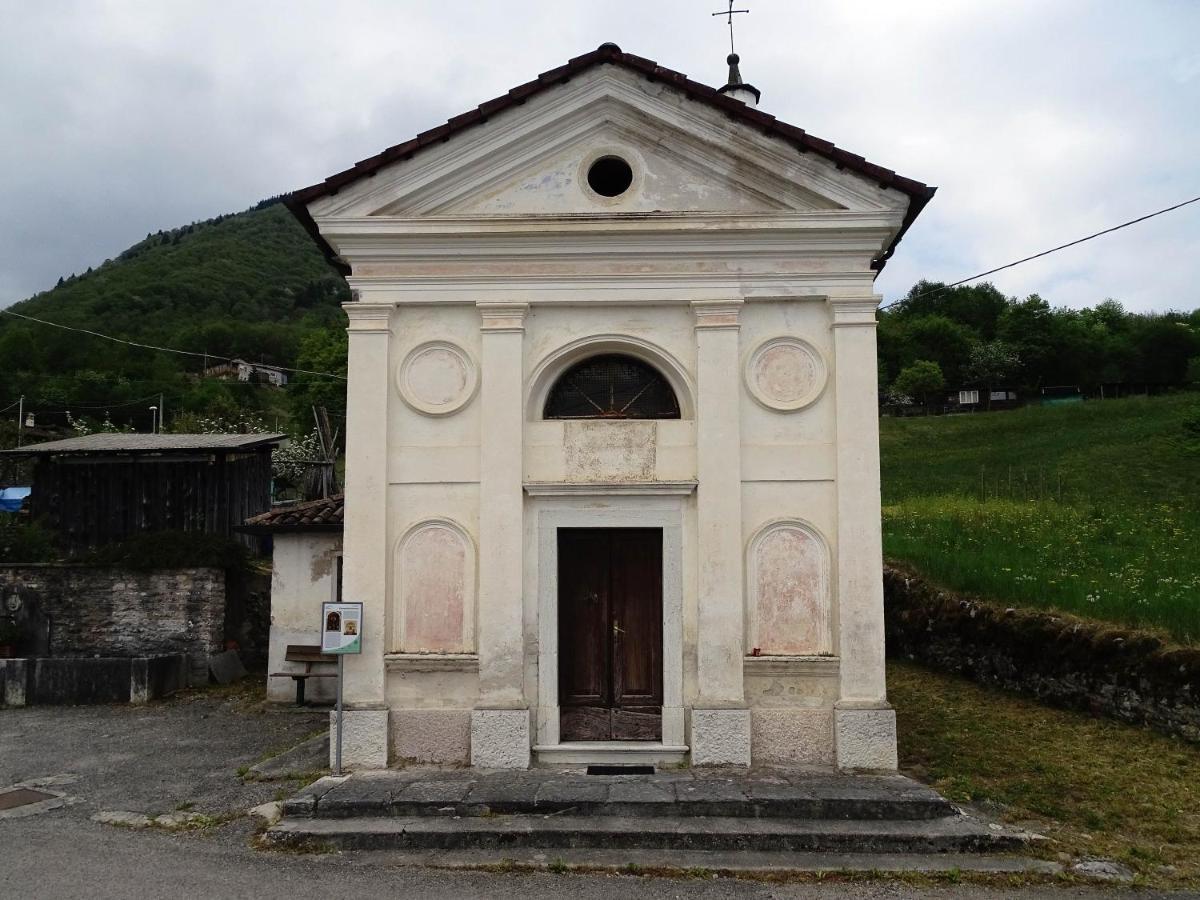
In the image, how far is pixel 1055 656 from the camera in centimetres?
1015

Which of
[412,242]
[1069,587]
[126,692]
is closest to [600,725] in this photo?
[412,242]

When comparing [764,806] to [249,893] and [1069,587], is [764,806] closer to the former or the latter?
[249,893]

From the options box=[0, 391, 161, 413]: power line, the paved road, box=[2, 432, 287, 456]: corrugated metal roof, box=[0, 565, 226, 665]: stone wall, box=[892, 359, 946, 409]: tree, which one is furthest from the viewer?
box=[892, 359, 946, 409]: tree

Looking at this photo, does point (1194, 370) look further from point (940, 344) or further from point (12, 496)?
point (12, 496)

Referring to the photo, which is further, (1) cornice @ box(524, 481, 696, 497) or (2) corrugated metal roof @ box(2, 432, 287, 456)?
(2) corrugated metal roof @ box(2, 432, 287, 456)

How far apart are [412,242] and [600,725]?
5.12m

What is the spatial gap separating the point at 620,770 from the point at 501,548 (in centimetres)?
236

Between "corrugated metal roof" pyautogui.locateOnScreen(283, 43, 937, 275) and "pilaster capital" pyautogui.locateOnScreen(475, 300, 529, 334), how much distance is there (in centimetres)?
170

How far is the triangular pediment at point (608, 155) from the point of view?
8.28 m

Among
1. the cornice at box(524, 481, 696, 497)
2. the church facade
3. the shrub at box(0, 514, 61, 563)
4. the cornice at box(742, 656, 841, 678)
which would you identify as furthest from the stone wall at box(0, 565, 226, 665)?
the cornice at box(742, 656, 841, 678)

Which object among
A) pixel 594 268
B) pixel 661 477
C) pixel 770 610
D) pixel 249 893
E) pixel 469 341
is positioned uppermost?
pixel 594 268

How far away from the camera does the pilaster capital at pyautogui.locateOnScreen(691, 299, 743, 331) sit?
8.24 meters

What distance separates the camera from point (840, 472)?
26.5 ft

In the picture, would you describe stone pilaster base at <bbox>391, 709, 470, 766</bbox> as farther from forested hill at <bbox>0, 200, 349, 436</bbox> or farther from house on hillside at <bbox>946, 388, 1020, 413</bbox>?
house on hillside at <bbox>946, 388, 1020, 413</bbox>
